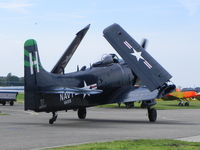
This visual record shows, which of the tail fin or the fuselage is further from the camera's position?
the fuselage

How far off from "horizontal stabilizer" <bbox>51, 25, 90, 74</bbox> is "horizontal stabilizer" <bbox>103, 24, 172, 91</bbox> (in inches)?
149

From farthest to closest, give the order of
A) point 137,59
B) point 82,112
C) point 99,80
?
point 82,112, point 99,80, point 137,59

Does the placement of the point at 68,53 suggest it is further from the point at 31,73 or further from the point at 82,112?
the point at 31,73

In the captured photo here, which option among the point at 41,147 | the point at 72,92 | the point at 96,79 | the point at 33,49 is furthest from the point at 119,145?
the point at 96,79

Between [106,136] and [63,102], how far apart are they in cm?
494

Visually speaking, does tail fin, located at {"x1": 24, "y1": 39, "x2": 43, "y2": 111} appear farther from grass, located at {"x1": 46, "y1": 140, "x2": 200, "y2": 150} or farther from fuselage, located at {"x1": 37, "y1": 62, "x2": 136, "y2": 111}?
grass, located at {"x1": 46, "y1": 140, "x2": 200, "y2": 150}

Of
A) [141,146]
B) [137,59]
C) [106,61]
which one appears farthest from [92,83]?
[141,146]

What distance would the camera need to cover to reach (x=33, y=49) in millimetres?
20688

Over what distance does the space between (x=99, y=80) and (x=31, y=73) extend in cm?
448

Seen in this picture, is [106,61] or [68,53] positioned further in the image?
[68,53]

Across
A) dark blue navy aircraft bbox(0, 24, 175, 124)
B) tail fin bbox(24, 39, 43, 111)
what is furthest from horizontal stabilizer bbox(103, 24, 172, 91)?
tail fin bbox(24, 39, 43, 111)

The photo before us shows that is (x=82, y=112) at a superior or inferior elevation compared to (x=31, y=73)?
inferior

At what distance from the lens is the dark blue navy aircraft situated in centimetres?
2036

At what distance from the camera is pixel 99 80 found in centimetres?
2366
